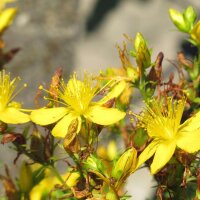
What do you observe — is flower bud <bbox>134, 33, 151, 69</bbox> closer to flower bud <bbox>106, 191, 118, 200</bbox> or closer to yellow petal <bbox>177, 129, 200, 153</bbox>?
yellow petal <bbox>177, 129, 200, 153</bbox>

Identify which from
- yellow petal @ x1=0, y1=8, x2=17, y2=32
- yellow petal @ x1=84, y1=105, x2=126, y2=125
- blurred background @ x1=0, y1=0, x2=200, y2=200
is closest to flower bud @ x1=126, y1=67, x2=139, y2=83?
yellow petal @ x1=84, y1=105, x2=126, y2=125

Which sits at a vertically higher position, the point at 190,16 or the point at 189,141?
the point at 190,16

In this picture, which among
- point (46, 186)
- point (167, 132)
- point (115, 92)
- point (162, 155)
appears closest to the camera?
point (162, 155)

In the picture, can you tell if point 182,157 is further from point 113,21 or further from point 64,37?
point 64,37

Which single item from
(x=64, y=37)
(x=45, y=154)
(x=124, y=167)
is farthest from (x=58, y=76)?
(x=64, y=37)

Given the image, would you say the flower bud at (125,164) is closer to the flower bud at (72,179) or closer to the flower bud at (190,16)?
the flower bud at (72,179)

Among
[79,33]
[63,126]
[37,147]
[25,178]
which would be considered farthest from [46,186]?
[79,33]

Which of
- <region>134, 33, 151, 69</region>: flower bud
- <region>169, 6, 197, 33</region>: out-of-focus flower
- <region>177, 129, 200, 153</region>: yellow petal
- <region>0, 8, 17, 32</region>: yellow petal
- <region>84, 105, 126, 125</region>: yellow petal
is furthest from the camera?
<region>0, 8, 17, 32</region>: yellow petal

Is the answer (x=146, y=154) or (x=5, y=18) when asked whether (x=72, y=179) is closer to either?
(x=146, y=154)
